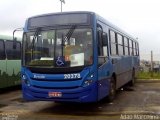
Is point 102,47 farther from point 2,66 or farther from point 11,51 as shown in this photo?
point 11,51

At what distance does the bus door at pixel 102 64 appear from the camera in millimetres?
12264

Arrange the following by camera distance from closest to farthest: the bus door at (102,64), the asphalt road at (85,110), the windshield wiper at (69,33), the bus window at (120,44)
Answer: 1. the asphalt road at (85,110)
2. the windshield wiper at (69,33)
3. the bus door at (102,64)
4. the bus window at (120,44)

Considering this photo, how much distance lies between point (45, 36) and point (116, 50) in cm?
417

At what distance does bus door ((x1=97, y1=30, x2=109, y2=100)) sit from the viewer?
40.2 ft

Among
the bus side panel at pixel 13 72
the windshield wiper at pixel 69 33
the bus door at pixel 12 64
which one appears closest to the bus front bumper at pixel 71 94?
the windshield wiper at pixel 69 33

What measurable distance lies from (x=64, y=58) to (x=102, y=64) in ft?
4.63

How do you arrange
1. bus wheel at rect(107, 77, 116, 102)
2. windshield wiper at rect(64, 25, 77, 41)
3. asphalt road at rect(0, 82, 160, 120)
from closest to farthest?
asphalt road at rect(0, 82, 160, 120) < windshield wiper at rect(64, 25, 77, 41) < bus wheel at rect(107, 77, 116, 102)

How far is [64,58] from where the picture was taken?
38.9ft

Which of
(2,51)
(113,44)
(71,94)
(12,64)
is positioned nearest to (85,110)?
(71,94)

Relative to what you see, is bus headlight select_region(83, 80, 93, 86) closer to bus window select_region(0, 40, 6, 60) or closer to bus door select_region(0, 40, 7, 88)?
bus door select_region(0, 40, 7, 88)

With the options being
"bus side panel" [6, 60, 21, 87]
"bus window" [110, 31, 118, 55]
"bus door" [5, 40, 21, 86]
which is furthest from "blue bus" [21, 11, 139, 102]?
"bus side panel" [6, 60, 21, 87]

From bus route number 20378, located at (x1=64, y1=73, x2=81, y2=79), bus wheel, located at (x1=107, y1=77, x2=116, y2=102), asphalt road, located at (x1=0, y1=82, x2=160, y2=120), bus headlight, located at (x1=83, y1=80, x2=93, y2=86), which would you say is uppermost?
bus route number 20378, located at (x1=64, y1=73, x2=81, y2=79)

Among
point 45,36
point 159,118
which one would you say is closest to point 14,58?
point 45,36

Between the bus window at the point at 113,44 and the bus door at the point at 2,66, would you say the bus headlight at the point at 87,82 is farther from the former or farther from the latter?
the bus door at the point at 2,66
